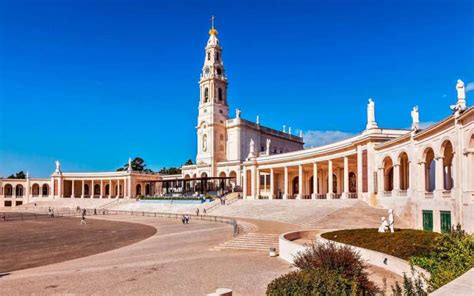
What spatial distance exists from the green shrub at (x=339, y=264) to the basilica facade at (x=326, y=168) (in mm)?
13195

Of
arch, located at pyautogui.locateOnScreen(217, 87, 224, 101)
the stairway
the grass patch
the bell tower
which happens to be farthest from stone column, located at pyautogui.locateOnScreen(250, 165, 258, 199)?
the grass patch

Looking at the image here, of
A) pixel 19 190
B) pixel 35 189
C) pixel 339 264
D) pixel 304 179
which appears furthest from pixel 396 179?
pixel 19 190

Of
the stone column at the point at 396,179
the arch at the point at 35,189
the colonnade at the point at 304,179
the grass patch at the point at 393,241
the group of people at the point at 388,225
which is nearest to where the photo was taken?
the grass patch at the point at 393,241

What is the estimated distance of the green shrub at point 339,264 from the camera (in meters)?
12.5

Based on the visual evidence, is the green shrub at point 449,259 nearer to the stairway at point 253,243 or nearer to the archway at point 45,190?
the stairway at point 253,243

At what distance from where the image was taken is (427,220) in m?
28.7

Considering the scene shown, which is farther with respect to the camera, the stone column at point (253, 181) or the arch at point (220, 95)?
the arch at point (220, 95)

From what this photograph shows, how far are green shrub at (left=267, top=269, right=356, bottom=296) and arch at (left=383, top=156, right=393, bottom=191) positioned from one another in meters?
27.6

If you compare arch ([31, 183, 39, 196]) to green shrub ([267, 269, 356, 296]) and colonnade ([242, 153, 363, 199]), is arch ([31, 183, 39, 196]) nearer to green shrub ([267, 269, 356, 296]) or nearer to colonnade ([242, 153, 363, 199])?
colonnade ([242, 153, 363, 199])

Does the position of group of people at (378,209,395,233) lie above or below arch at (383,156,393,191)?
below

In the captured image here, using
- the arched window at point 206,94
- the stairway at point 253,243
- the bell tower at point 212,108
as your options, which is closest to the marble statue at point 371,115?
the stairway at point 253,243

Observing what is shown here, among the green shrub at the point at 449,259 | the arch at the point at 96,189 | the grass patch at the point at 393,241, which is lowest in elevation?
the arch at the point at 96,189

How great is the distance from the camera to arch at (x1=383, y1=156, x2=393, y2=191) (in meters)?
37.4

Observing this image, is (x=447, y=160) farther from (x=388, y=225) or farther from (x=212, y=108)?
(x=212, y=108)
